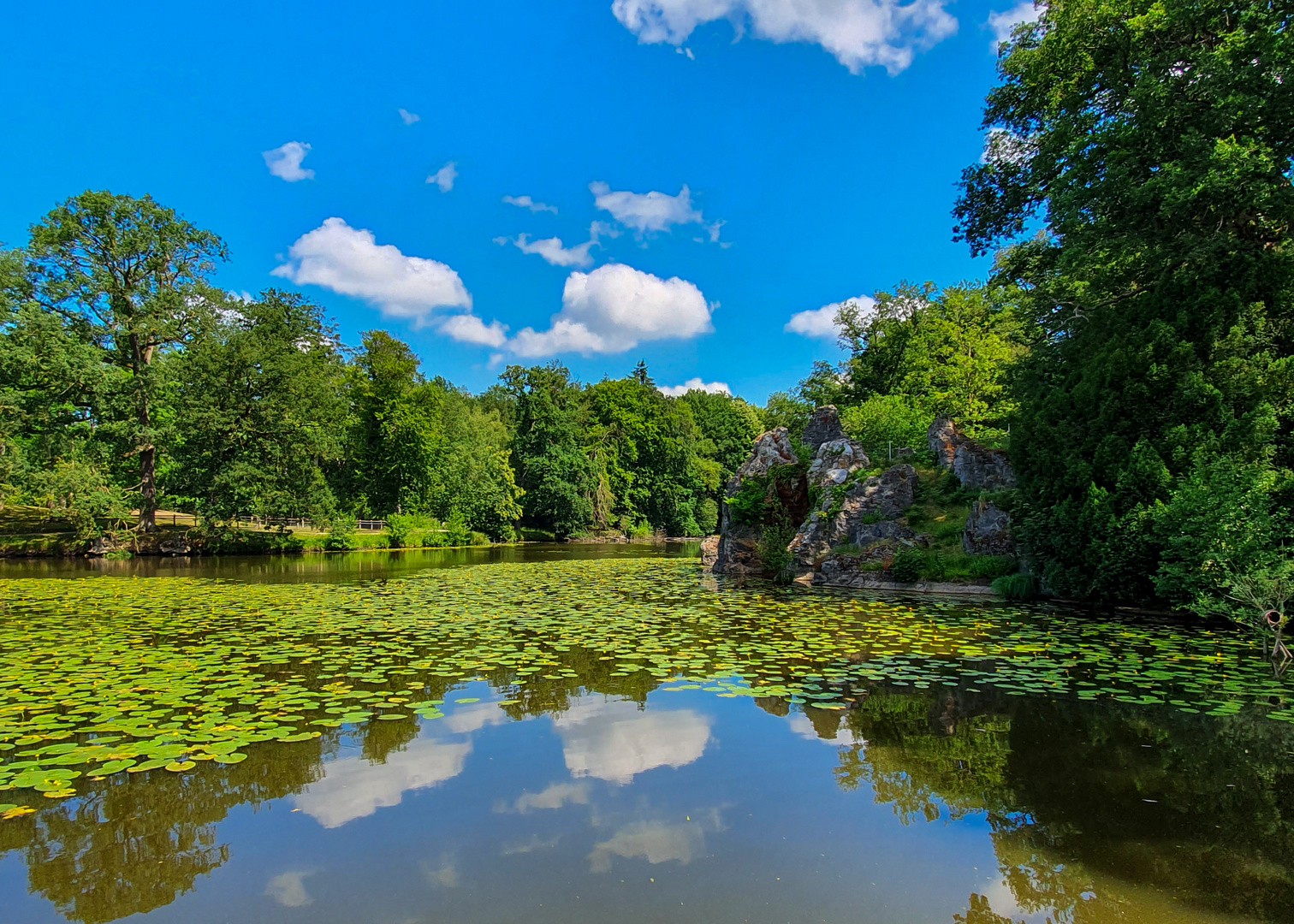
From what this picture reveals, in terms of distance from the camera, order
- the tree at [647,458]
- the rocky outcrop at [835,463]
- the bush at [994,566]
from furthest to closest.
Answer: the tree at [647,458] < the rocky outcrop at [835,463] < the bush at [994,566]

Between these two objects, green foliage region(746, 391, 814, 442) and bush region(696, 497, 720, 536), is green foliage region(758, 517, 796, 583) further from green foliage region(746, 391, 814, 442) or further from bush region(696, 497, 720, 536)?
bush region(696, 497, 720, 536)

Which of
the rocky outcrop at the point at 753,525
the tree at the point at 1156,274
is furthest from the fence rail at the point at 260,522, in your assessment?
the tree at the point at 1156,274

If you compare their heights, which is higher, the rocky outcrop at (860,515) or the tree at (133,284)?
the tree at (133,284)

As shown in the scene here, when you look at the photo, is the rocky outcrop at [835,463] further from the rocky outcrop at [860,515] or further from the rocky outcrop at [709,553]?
the rocky outcrop at [709,553]

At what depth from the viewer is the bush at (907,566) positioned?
50.4 ft

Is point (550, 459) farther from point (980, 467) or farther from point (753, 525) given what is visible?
point (980, 467)

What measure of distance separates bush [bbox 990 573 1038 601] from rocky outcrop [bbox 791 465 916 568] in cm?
291

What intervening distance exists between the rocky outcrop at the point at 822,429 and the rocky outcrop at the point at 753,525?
1352 mm

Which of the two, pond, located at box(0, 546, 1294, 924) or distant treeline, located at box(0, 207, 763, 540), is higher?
distant treeline, located at box(0, 207, 763, 540)

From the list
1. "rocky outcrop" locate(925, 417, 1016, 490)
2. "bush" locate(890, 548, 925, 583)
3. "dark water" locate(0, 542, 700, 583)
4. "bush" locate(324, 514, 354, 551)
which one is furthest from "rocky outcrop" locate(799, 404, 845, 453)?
"bush" locate(324, 514, 354, 551)

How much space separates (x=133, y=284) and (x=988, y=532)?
3744 centimetres

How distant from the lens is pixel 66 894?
3258mm

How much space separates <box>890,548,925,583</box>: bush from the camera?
604 inches

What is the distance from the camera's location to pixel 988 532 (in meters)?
15.2
